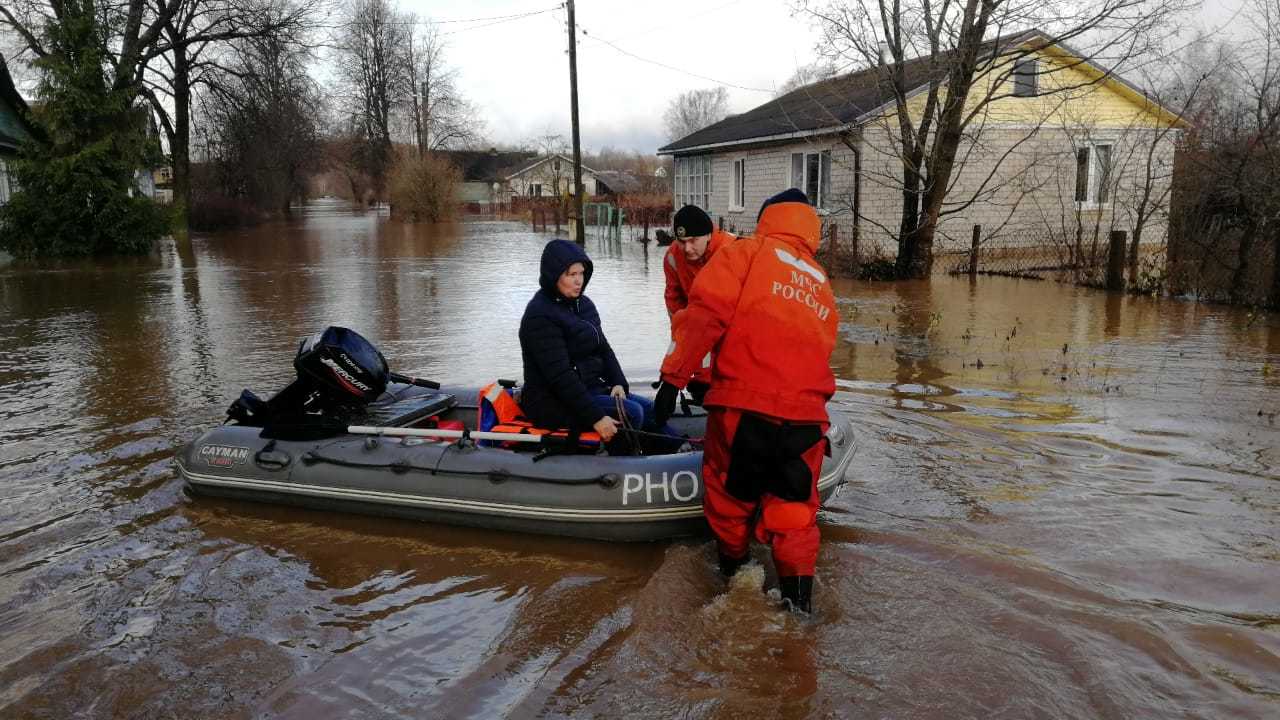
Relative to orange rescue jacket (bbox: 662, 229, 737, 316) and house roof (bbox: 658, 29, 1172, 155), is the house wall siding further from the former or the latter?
orange rescue jacket (bbox: 662, 229, 737, 316)

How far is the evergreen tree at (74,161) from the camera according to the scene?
19688 millimetres

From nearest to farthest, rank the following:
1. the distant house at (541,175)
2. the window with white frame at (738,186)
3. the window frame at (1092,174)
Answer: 1. the window frame at (1092,174)
2. the window with white frame at (738,186)
3. the distant house at (541,175)

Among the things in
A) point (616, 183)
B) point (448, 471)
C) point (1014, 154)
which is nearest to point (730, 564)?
point (448, 471)

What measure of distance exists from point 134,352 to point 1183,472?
32.6 feet

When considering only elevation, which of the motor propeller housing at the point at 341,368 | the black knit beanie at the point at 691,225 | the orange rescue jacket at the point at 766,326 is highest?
the black knit beanie at the point at 691,225

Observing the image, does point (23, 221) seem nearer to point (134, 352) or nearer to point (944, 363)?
point (134, 352)

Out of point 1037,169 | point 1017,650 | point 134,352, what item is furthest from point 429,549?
point 1037,169

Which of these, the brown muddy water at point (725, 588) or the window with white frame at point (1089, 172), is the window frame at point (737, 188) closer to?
the window with white frame at point (1089, 172)

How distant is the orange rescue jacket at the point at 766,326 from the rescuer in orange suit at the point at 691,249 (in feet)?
2.70

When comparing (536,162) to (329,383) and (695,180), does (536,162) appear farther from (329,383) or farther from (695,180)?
(329,383)

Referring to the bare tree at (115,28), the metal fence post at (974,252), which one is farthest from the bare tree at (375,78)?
the metal fence post at (974,252)

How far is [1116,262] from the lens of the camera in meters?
14.0

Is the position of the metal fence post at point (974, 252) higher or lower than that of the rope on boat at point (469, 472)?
higher

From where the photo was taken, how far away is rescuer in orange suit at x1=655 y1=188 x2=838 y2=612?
12.5 feet
